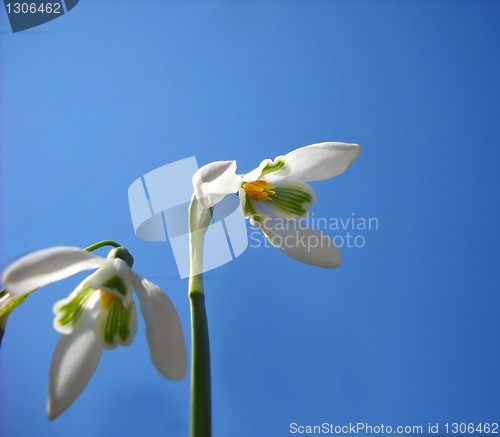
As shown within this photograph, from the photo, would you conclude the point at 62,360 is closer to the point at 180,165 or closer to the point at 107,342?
the point at 107,342

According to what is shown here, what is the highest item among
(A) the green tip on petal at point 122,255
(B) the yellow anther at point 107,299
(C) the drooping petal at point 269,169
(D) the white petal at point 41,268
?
(C) the drooping petal at point 269,169

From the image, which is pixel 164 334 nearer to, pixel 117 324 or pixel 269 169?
pixel 117 324

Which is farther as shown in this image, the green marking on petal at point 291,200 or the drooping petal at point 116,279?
the green marking on petal at point 291,200

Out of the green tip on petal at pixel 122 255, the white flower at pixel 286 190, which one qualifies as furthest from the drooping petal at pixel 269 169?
the green tip on petal at pixel 122 255

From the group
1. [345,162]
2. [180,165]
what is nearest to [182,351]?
[345,162]

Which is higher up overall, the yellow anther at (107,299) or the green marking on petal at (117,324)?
the yellow anther at (107,299)

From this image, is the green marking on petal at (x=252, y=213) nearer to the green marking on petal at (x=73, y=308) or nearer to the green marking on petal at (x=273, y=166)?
the green marking on petal at (x=273, y=166)
